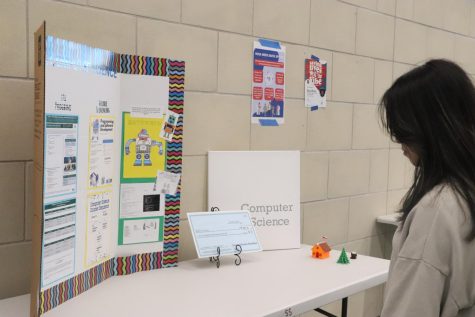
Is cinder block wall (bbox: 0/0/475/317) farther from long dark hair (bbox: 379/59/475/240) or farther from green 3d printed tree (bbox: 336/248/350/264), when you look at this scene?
long dark hair (bbox: 379/59/475/240)

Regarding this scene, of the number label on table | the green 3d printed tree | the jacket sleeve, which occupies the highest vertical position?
the jacket sleeve

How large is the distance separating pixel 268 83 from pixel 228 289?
1.01 metres

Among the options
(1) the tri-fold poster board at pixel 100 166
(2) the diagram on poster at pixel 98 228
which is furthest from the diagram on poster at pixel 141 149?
(2) the diagram on poster at pixel 98 228

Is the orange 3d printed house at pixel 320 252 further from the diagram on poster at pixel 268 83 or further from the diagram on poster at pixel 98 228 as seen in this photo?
the diagram on poster at pixel 98 228

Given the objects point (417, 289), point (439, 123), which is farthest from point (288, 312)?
point (439, 123)

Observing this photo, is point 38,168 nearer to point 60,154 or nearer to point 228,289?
point 60,154

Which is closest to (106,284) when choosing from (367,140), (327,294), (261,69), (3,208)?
(3,208)

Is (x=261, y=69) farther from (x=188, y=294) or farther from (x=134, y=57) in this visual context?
(x=188, y=294)

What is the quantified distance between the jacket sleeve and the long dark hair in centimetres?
13

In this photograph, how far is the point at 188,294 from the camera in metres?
1.33

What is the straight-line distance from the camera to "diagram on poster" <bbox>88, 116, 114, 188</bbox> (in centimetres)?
130

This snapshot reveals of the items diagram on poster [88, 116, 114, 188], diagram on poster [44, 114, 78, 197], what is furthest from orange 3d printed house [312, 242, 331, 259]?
diagram on poster [44, 114, 78, 197]

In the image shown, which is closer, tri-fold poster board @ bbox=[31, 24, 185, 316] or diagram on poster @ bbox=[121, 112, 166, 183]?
tri-fold poster board @ bbox=[31, 24, 185, 316]

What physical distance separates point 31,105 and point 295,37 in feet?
4.09
